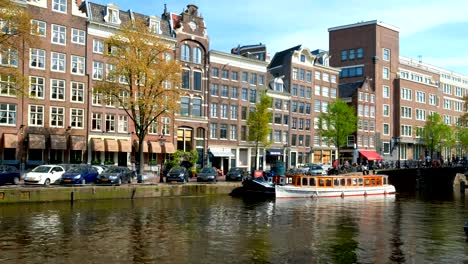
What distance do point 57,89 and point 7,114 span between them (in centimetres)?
664

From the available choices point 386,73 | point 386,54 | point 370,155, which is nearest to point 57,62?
point 370,155

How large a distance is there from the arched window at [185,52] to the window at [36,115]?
69.2ft

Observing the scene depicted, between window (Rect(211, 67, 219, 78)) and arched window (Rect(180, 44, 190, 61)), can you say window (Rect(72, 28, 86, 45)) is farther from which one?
window (Rect(211, 67, 219, 78))

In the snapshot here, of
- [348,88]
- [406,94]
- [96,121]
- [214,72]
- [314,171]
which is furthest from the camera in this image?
[406,94]

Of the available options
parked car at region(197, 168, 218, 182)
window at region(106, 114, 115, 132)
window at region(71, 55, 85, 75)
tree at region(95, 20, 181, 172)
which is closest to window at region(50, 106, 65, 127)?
window at region(71, 55, 85, 75)

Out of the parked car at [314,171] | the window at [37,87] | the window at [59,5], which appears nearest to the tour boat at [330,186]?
the parked car at [314,171]

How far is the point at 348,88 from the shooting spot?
104 m

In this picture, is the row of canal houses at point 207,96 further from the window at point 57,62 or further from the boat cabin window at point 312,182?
the boat cabin window at point 312,182

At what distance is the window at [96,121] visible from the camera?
66.3m

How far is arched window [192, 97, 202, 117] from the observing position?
76.2 m

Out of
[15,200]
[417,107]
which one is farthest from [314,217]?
[417,107]

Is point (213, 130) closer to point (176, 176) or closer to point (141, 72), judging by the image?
point (176, 176)

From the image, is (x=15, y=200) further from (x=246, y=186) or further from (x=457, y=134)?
(x=457, y=134)

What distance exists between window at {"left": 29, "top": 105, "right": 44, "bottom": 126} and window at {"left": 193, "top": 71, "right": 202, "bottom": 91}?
2197 cm
